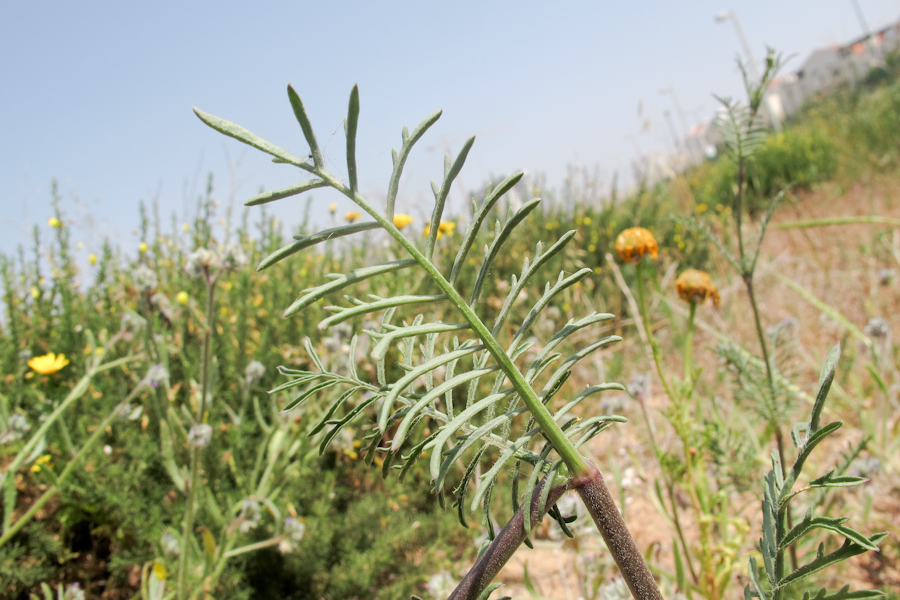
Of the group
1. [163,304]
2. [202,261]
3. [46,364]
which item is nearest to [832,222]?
[202,261]

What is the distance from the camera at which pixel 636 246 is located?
126 cm

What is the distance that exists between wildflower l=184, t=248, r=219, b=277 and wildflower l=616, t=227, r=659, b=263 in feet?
3.10

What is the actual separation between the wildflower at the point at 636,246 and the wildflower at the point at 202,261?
946mm

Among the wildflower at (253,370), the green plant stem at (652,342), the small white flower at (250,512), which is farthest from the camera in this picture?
the wildflower at (253,370)

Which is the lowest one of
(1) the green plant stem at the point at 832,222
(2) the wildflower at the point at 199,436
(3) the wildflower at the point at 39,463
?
(1) the green plant stem at the point at 832,222

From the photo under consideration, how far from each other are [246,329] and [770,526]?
219 centimetres

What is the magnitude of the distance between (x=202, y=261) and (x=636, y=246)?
1002 mm

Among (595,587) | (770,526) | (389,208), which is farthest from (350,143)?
(595,587)

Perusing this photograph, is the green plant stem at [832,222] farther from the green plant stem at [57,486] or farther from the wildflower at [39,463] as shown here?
the wildflower at [39,463]

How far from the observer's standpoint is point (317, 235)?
31 cm

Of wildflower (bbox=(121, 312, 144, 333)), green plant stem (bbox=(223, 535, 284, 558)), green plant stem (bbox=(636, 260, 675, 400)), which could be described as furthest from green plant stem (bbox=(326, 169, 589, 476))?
wildflower (bbox=(121, 312, 144, 333))

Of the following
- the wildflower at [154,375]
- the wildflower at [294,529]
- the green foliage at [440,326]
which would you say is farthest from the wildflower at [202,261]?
the green foliage at [440,326]

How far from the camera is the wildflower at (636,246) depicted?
125 cm

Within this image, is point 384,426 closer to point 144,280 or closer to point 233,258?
point 233,258
